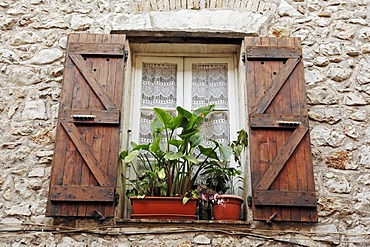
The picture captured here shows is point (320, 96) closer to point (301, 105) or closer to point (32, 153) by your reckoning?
point (301, 105)

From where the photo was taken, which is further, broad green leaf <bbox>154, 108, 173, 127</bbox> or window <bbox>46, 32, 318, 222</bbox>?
broad green leaf <bbox>154, 108, 173, 127</bbox>

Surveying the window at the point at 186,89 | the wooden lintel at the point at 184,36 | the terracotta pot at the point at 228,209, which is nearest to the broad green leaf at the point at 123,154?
the window at the point at 186,89

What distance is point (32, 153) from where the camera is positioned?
3.74 m

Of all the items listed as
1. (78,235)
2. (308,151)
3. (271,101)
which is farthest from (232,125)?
(78,235)

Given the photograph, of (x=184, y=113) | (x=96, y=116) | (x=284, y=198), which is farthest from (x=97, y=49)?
(x=284, y=198)

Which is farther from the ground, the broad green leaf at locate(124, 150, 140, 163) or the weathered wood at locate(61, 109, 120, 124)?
the weathered wood at locate(61, 109, 120, 124)

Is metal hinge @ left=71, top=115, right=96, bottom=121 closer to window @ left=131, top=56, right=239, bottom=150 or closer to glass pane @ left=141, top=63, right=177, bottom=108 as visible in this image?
window @ left=131, top=56, right=239, bottom=150

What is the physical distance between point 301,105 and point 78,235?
1.91m

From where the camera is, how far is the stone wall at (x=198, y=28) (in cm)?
341

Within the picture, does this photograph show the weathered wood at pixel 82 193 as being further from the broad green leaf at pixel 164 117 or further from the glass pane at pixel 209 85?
the glass pane at pixel 209 85

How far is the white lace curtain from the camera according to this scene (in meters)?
4.02

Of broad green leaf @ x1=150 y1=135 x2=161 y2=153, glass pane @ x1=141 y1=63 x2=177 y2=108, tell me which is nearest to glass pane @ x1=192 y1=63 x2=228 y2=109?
glass pane @ x1=141 y1=63 x2=177 y2=108

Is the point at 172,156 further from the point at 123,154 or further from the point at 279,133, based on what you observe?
the point at 279,133

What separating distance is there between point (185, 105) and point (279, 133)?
87 cm
